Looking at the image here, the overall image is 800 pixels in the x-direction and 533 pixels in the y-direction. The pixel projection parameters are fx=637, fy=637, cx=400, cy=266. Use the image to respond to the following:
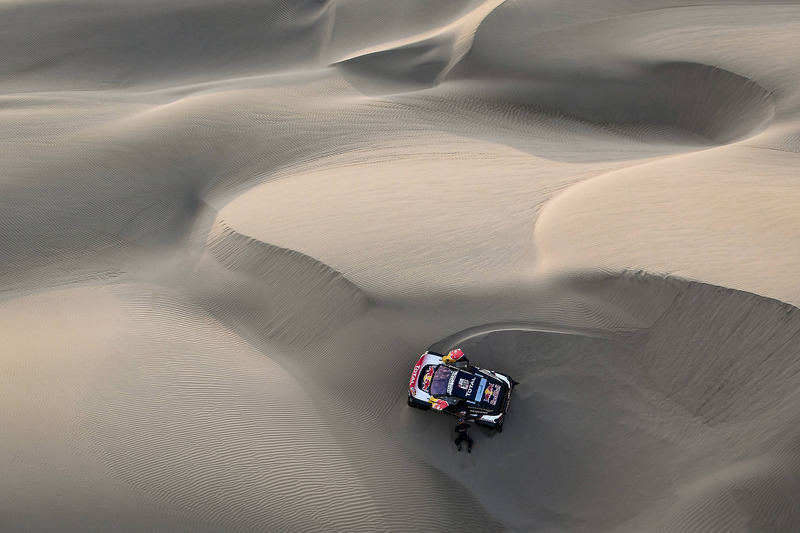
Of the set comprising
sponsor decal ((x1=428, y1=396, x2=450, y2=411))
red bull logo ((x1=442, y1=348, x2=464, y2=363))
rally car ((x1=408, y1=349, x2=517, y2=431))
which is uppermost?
red bull logo ((x1=442, y1=348, x2=464, y2=363))

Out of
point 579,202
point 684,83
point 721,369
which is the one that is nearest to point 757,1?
point 684,83

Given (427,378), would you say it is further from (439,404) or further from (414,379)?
(439,404)

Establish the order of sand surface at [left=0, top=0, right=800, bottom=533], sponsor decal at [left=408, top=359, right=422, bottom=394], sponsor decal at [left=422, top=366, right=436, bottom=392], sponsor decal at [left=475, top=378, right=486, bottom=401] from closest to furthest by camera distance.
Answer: sand surface at [left=0, top=0, right=800, bottom=533], sponsor decal at [left=475, top=378, right=486, bottom=401], sponsor decal at [left=422, top=366, right=436, bottom=392], sponsor decal at [left=408, top=359, right=422, bottom=394]

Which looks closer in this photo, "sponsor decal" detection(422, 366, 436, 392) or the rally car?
the rally car

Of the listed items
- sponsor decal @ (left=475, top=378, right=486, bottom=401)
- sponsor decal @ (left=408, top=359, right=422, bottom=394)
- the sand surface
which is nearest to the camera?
the sand surface

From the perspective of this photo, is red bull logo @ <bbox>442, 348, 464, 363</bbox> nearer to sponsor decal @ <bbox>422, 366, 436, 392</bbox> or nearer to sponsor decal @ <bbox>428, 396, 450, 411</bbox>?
sponsor decal @ <bbox>422, 366, 436, 392</bbox>

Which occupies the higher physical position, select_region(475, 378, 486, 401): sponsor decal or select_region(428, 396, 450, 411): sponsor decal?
select_region(475, 378, 486, 401): sponsor decal

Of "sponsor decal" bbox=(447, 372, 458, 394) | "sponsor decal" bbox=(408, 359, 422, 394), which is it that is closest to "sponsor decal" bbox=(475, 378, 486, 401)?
"sponsor decal" bbox=(447, 372, 458, 394)
